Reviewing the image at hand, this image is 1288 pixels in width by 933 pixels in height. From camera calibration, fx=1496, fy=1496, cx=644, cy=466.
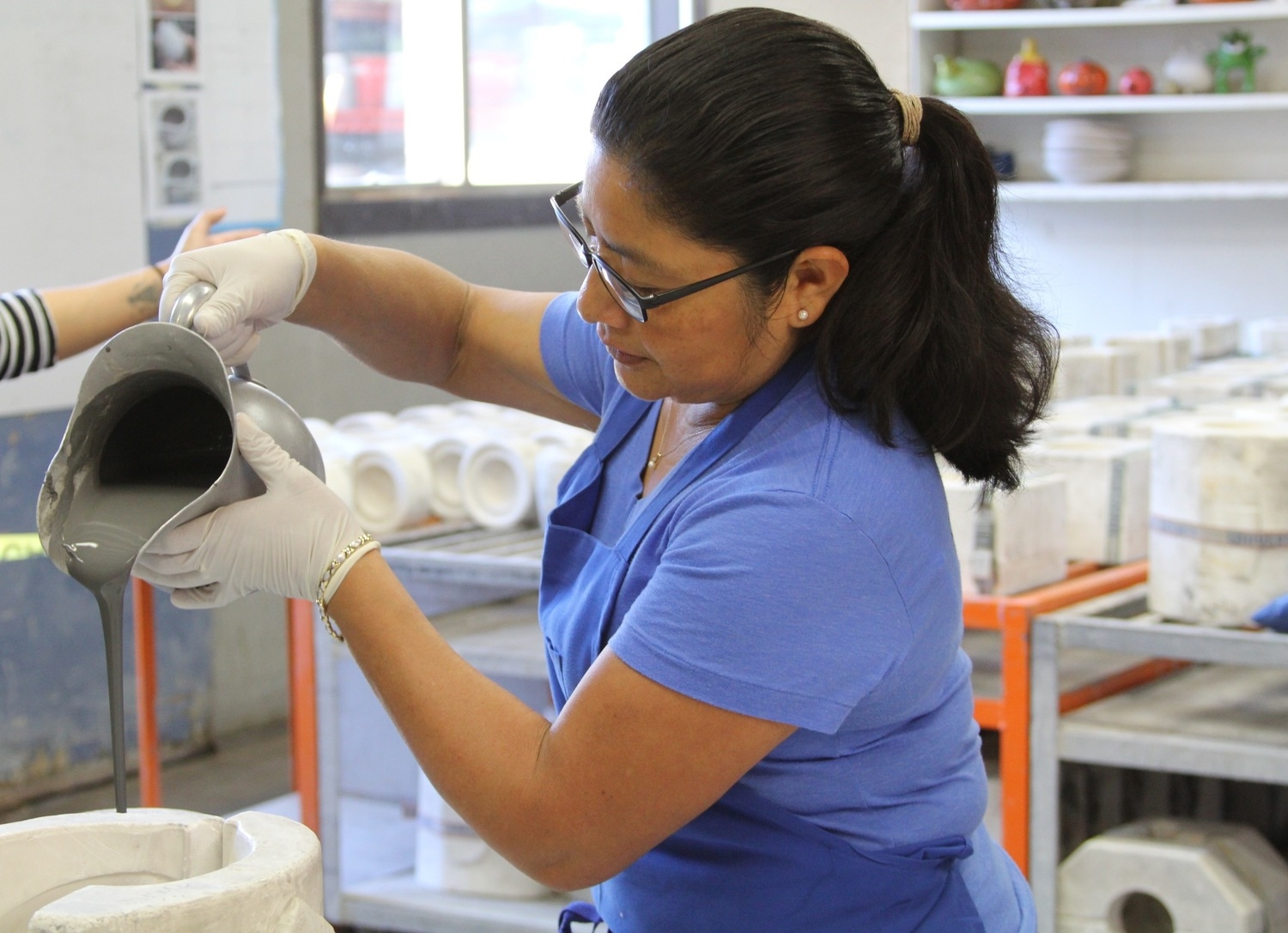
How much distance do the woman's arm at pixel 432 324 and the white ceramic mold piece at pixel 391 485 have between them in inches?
43.6

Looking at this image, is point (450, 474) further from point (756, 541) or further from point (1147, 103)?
point (1147, 103)

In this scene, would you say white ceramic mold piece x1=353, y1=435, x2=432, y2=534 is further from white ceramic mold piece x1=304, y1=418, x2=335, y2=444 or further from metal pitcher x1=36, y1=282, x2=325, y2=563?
metal pitcher x1=36, y1=282, x2=325, y2=563

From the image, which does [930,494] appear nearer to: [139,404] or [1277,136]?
[139,404]

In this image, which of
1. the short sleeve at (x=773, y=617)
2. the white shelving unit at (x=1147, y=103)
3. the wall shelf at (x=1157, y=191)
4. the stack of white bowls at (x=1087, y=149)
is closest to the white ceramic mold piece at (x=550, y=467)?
the short sleeve at (x=773, y=617)

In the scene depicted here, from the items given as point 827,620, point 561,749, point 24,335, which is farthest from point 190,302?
point 24,335

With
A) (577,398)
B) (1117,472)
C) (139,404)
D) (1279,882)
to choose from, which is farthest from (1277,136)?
(139,404)

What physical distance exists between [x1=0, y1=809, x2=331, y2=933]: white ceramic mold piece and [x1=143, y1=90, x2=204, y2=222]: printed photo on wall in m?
2.72

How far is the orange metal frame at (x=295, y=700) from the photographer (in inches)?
99.4

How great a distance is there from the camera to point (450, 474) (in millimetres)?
2908

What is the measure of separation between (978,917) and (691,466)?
0.45 m

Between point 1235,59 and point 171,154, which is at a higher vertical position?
point 1235,59

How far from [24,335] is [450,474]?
0.93 m

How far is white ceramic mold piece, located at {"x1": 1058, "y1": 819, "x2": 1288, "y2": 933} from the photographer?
2.05m

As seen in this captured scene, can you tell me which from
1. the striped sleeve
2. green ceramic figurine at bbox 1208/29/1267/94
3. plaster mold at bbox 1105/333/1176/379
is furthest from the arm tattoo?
green ceramic figurine at bbox 1208/29/1267/94
